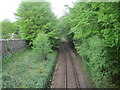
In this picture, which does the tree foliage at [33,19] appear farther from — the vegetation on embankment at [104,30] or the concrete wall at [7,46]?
the vegetation on embankment at [104,30]

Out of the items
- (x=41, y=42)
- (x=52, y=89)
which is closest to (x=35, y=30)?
(x=41, y=42)

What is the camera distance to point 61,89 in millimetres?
8188

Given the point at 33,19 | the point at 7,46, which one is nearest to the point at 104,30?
the point at 7,46

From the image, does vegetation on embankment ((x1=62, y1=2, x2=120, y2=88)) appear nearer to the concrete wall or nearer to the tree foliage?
the concrete wall

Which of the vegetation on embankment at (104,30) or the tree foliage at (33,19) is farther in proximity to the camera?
the tree foliage at (33,19)

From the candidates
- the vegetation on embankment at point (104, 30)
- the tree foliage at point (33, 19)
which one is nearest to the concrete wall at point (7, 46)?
the tree foliage at point (33, 19)

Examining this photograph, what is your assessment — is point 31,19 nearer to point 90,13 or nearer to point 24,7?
point 24,7

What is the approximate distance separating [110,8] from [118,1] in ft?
1.17

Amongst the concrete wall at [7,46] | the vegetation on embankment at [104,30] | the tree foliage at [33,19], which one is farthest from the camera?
the tree foliage at [33,19]

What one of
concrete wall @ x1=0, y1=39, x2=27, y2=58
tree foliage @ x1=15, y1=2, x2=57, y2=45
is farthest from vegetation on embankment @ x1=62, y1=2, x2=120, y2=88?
tree foliage @ x1=15, y1=2, x2=57, y2=45

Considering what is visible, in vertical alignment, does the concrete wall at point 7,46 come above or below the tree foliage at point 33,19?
below

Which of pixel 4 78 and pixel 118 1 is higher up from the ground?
pixel 118 1

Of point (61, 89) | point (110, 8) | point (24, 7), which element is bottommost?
point (61, 89)

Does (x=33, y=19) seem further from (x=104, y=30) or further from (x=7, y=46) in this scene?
(x=104, y=30)
